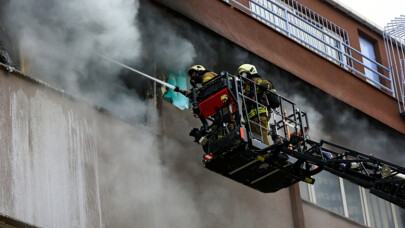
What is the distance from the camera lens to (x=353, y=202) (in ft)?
60.3

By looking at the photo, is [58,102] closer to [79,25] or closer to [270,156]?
[79,25]

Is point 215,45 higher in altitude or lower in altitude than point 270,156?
higher

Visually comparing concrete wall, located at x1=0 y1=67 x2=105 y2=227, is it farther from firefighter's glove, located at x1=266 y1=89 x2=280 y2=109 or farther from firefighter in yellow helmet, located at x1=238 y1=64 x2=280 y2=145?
firefighter's glove, located at x1=266 y1=89 x2=280 y2=109

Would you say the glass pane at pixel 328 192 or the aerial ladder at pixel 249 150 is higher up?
the glass pane at pixel 328 192

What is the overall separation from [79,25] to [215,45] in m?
2.57

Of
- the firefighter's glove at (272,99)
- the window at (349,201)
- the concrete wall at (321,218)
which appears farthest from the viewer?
the window at (349,201)

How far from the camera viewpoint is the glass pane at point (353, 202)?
18.2 metres

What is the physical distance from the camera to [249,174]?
43.2ft

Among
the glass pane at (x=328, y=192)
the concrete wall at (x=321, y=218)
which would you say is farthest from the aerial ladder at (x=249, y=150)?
the glass pane at (x=328, y=192)

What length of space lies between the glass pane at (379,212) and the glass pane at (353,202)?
36 centimetres

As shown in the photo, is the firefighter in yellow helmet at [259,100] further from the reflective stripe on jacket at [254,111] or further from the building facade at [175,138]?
the building facade at [175,138]

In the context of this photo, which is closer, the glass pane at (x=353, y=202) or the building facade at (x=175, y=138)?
the building facade at (x=175, y=138)

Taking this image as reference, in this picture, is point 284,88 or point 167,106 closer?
point 167,106

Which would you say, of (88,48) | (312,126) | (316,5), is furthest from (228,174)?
(316,5)
